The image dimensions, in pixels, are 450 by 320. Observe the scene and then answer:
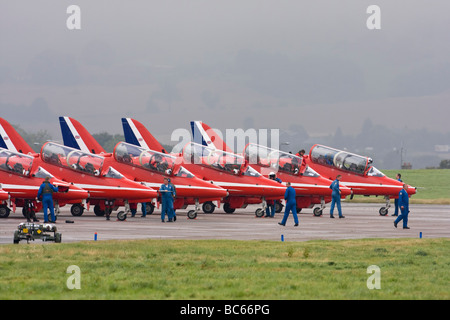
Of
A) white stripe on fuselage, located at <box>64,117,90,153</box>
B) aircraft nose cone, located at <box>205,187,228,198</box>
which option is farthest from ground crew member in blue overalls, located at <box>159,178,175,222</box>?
white stripe on fuselage, located at <box>64,117,90,153</box>

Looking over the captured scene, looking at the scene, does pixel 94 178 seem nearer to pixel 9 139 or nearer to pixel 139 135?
pixel 9 139

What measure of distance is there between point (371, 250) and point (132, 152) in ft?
59.1

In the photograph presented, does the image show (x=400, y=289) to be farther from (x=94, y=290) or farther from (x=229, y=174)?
(x=229, y=174)

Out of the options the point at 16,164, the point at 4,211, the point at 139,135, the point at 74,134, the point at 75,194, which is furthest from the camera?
the point at 139,135

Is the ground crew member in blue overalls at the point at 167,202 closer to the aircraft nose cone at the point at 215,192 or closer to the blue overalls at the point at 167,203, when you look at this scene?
the blue overalls at the point at 167,203

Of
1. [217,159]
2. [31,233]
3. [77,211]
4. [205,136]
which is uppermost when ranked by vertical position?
[205,136]

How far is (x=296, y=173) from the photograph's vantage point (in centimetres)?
3691

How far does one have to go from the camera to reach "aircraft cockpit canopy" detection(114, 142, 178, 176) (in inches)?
1340

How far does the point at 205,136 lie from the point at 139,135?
3.38 metres

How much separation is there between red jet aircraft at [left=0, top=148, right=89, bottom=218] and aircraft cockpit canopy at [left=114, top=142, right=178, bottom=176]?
373 centimetres

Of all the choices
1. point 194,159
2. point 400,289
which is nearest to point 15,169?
point 194,159

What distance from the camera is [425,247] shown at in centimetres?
1912

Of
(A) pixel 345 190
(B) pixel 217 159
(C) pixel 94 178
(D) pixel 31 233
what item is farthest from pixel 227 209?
(D) pixel 31 233

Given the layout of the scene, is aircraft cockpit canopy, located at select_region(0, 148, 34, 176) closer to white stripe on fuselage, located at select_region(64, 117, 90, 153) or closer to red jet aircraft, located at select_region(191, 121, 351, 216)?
white stripe on fuselage, located at select_region(64, 117, 90, 153)
